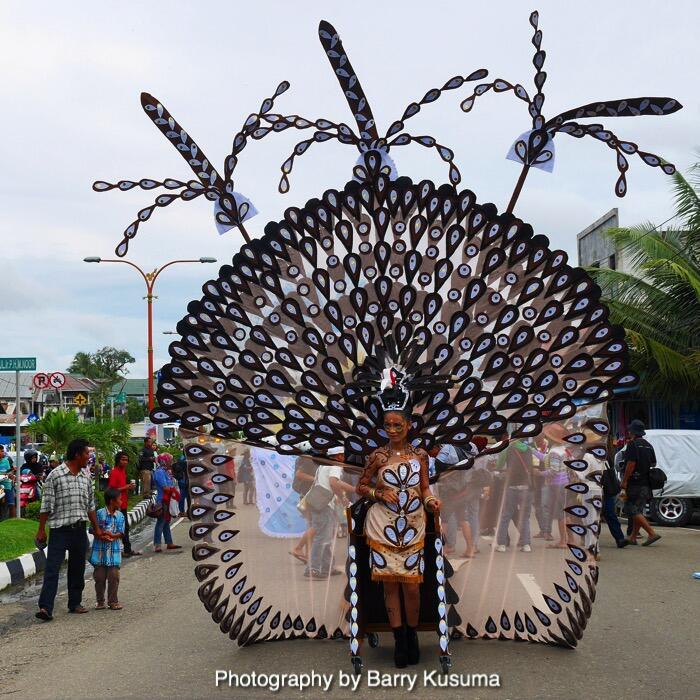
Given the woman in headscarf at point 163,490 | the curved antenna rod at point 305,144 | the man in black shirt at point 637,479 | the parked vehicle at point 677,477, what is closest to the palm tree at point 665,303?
the parked vehicle at point 677,477

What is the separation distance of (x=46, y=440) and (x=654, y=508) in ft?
41.5

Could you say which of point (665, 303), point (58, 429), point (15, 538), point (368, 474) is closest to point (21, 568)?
point (15, 538)

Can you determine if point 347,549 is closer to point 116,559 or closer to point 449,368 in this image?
point 449,368

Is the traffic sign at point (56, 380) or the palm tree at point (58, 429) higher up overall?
the traffic sign at point (56, 380)

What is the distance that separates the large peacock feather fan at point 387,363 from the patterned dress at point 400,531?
425 mm

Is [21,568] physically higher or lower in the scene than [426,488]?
lower

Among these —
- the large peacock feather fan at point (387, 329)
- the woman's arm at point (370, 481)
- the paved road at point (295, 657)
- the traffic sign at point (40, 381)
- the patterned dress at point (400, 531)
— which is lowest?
the paved road at point (295, 657)

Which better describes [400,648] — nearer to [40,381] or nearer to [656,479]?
[656,479]

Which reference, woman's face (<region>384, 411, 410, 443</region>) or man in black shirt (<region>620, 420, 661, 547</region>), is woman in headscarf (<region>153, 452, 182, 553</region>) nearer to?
man in black shirt (<region>620, 420, 661, 547</region>)

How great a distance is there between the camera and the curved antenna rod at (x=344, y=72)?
23.8ft

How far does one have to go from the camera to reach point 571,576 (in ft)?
22.0

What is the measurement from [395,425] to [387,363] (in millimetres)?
523

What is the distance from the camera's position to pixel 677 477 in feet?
56.3

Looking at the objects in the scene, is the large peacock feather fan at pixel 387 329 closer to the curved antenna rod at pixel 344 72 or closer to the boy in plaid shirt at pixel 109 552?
the curved antenna rod at pixel 344 72
